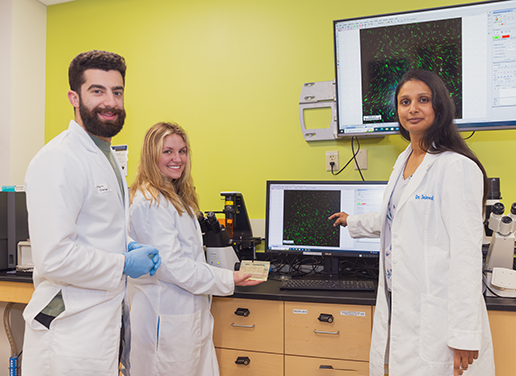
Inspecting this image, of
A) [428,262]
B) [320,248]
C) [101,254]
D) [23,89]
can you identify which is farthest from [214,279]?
[23,89]

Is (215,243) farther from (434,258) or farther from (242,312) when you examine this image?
(434,258)

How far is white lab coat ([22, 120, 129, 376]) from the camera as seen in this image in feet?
3.68

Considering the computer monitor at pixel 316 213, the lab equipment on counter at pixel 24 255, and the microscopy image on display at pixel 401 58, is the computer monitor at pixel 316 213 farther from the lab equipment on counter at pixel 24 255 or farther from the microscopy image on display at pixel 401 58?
the lab equipment on counter at pixel 24 255

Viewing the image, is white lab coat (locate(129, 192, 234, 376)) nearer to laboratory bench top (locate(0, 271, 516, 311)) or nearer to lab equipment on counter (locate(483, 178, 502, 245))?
laboratory bench top (locate(0, 271, 516, 311))

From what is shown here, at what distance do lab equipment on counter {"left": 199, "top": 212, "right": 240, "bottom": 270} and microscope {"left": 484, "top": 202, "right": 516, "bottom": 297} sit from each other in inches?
48.6

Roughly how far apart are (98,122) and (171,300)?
775mm

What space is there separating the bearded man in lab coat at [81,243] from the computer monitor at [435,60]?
50.1 inches

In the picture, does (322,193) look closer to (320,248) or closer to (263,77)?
(320,248)

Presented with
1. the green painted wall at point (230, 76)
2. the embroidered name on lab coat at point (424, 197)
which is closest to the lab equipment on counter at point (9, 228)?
the green painted wall at point (230, 76)

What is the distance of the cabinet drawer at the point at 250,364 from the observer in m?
1.77

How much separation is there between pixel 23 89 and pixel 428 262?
297cm

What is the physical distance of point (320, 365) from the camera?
67.3 inches

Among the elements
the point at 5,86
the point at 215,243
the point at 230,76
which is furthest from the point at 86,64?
the point at 5,86

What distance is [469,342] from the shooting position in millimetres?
A: 1141
